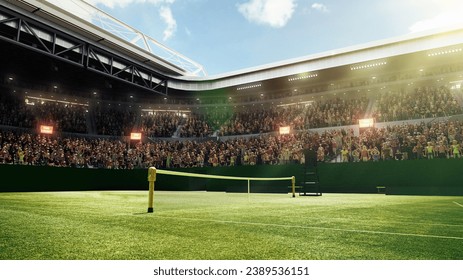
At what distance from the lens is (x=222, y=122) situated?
34.2 metres

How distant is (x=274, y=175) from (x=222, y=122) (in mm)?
13432

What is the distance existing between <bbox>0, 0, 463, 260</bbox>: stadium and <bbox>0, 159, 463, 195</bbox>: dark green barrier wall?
8 centimetres

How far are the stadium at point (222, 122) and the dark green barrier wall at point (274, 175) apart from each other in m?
0.08

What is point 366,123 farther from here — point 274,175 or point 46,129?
point 46,129

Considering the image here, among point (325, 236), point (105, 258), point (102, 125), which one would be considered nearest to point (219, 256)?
point (105, 258)

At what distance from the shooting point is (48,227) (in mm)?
4387

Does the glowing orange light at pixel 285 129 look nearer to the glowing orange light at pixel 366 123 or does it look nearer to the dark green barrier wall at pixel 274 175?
the glowing orange light at pixel 366 123

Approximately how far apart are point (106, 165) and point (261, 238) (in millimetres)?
24450

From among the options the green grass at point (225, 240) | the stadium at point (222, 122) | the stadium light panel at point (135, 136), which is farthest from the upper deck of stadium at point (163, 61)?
the green grass at point (225, 240)

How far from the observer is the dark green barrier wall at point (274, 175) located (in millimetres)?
17375

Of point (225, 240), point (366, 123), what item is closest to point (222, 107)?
point (366, 123)

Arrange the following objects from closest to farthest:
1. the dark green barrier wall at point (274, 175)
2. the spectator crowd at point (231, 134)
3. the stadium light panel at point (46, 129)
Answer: the dark green barrier wall at point (274, 175) < the spectator crowd at point (231, 134) < the stadium light panel at point (46, 129)

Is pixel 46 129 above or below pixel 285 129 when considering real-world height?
below

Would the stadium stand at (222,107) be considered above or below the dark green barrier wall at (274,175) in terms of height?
above
